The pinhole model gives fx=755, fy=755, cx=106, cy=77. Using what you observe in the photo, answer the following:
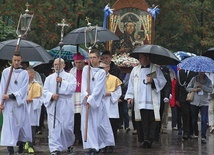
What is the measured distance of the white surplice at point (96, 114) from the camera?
1386 centimetres

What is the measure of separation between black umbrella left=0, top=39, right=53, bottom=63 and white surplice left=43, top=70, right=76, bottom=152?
1.85 ft

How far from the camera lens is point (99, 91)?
1397cm

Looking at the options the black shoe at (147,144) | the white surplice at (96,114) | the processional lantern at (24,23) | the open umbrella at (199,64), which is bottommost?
the black shoe at (147,144)

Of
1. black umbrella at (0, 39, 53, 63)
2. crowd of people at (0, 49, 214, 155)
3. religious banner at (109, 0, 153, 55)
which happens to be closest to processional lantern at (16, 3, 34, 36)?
black umbrella at (0, 39, 53, 63)

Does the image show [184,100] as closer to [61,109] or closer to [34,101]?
[34,101]

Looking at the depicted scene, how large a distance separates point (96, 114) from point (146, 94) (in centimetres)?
229

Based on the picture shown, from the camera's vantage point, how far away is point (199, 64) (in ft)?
56.3

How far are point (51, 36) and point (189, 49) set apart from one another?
1124cm

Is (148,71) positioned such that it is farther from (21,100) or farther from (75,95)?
(21,100)

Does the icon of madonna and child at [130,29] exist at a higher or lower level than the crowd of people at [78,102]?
higher

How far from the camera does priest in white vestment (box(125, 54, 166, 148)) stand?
16.0 metres

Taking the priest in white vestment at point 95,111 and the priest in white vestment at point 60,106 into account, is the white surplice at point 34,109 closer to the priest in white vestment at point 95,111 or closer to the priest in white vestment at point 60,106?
the priest in white vestment at point 60,106

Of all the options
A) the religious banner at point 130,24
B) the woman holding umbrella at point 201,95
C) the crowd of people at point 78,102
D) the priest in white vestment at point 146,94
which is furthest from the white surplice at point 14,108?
the religious banner at point 130,24

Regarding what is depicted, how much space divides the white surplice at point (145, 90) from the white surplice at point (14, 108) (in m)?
2.79
